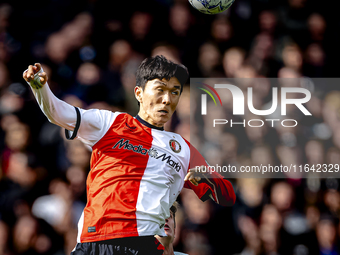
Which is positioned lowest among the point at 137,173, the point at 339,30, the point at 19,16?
the point at 137,173

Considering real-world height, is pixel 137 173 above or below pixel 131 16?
below

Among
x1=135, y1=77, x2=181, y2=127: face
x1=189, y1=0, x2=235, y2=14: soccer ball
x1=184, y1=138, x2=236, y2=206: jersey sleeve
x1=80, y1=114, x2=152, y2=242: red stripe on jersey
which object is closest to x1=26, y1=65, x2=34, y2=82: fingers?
x1=80, y1=114, x2=152, y2=242: red stripe on jersey

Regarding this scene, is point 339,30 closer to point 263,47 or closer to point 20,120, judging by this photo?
point 263,47

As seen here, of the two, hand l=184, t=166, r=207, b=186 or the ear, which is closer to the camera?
hand l=184, t=166, r=207, b=186

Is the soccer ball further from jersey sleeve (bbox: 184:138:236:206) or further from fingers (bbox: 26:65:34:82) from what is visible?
fingers (bbox: 26:65:34:82)

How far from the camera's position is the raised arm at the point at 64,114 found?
2.19 meters

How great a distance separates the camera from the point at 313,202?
461 cm

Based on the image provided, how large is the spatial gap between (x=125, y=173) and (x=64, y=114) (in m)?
0.57

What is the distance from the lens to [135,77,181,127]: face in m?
2.72

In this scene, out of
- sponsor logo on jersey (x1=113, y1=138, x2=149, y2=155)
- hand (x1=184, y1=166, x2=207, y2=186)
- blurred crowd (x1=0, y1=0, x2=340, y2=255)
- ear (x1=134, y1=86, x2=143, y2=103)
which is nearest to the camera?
hand (x1=184, y1=166, x2=207, y2=186)

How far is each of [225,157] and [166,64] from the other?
202 centimetres

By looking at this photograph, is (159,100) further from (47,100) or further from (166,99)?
(47,100)

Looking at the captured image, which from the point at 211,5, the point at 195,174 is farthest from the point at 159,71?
the point at 211,5

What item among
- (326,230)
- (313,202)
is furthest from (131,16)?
(326,230)
